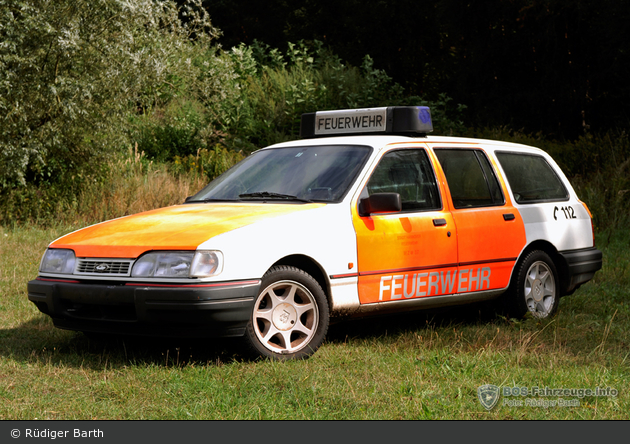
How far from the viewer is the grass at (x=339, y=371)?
4266 millimetres

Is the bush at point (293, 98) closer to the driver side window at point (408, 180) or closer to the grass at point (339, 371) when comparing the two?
the driver side window at point (408, 180)

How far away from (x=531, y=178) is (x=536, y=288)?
1.04m

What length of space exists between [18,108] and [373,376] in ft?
28.6

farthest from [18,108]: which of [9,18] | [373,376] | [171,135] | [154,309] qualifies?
[373,376]

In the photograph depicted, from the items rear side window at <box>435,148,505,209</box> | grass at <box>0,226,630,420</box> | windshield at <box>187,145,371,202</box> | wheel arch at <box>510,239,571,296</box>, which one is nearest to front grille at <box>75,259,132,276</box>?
grass at <box>0,226,630,420</box>

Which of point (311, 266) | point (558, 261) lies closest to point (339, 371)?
point (311, 266)

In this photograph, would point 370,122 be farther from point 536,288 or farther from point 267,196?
point 536,288

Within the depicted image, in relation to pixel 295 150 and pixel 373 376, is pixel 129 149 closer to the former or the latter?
pixel 295 150

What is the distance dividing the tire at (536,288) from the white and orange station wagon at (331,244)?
0.01 metres

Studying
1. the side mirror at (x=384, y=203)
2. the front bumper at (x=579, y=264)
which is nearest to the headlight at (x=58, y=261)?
the side mirror at (x=384, y=203)

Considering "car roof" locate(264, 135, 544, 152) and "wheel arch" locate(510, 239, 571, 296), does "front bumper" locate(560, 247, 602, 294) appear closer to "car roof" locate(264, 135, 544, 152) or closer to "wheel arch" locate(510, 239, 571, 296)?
"wheel arch" locate(510, 239, 571, 296)

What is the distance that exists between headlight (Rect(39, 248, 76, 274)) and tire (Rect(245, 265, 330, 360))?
1351 millimetres

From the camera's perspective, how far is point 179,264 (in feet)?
16.5

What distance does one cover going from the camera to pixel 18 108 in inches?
462
